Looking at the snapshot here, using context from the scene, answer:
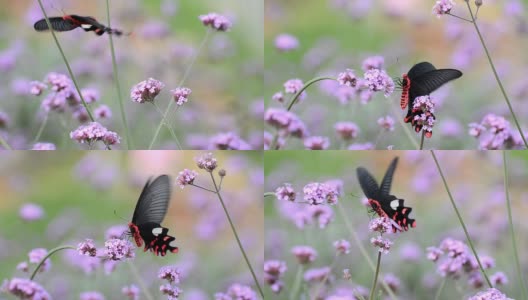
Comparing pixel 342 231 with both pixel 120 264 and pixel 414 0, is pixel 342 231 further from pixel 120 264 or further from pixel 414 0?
pixel 414 0

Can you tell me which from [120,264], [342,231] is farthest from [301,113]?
[120,264]

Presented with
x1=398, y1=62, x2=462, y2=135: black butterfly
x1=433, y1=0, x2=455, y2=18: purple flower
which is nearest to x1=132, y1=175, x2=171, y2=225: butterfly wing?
x1=398, y1=62, x2=462, y2=135: black butterfly

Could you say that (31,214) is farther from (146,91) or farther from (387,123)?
(387,123)

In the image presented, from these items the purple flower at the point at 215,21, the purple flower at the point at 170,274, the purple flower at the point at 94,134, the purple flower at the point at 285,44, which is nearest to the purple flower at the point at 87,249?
the purple flower at the point at 170,274

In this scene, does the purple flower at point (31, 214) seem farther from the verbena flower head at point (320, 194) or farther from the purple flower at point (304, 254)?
the verbena flower head at point (320, 194)

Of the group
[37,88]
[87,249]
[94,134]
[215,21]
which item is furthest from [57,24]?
[87,249]
